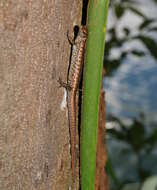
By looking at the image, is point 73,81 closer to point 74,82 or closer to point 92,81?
point 74,82

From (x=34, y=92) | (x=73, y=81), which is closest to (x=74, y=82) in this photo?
(x=73, y=81)

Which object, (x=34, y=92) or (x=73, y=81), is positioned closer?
(x=34, y=92)

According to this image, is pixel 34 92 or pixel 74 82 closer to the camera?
pixel 34 92

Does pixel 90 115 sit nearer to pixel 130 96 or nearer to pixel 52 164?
pixel 52 164

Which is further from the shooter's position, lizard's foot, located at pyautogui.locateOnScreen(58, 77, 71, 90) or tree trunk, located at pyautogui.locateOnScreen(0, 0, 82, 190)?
lizard's foot, located at pyautogui.locateOnScreen(58, 77, 71, 90)

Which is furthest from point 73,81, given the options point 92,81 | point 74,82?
point 92,81

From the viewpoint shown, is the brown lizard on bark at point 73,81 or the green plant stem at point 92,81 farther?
the brown lizard on bark at point 73,81

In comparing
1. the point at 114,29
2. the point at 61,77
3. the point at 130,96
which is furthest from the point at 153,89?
the point at 61,77

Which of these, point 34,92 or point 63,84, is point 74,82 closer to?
point 63,84
